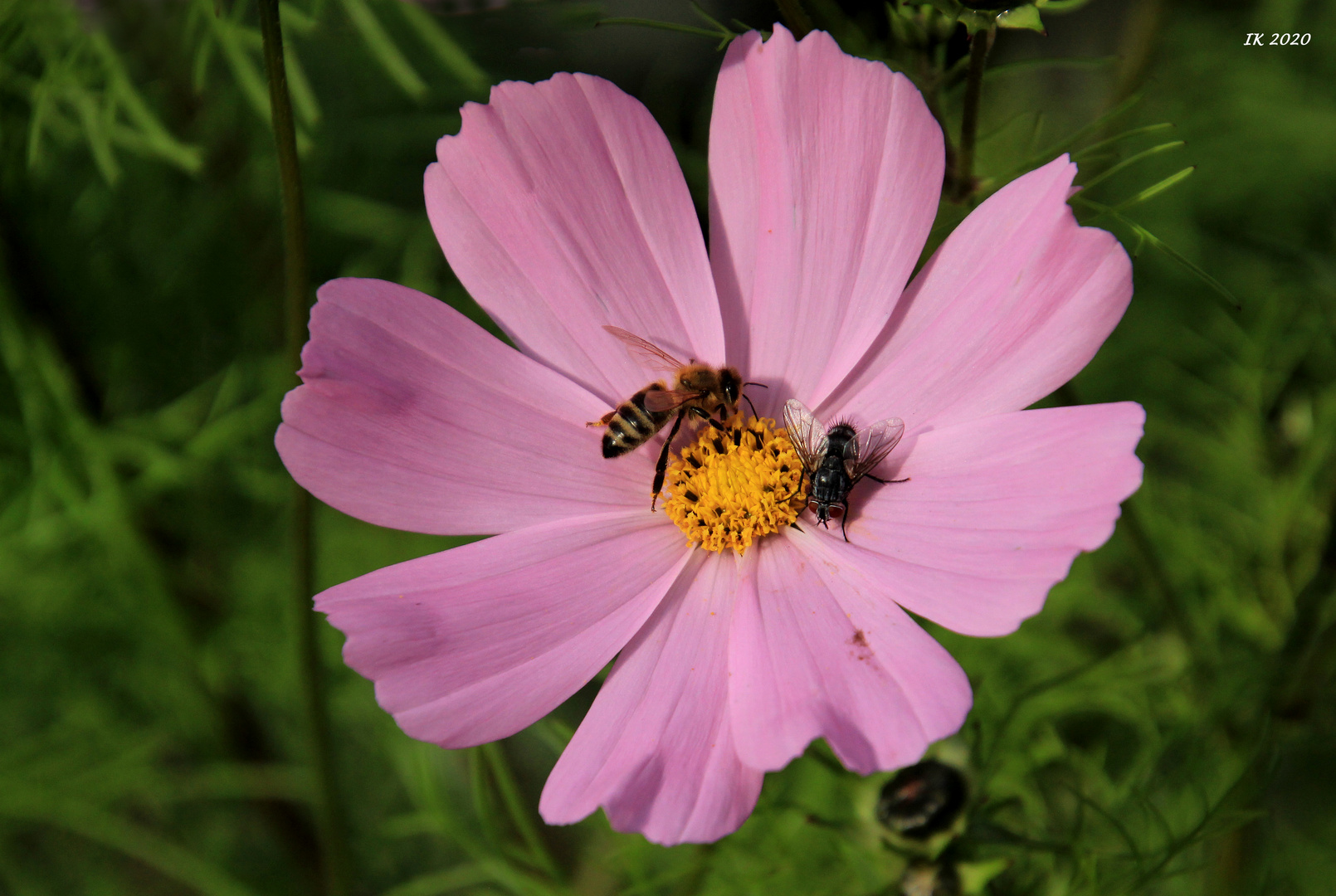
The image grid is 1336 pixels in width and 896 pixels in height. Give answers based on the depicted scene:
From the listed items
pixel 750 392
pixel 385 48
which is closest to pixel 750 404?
pixel 750 392

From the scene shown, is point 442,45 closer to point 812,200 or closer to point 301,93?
point 301,93

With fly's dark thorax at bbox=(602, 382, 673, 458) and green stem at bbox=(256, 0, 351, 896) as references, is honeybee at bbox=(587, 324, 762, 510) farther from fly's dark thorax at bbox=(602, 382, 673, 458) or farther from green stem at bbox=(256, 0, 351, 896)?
green stem at bbox=(256, 0, 351, 896)

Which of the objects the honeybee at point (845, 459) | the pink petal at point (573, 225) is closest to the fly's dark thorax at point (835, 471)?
the honeybee at point (845, 459)

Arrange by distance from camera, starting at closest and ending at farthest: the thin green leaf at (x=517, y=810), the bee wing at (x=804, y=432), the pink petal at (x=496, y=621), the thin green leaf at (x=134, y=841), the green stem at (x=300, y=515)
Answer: the green stem at (x=300, y=515) < the pink petal at (x=496, y=621) < the bee wing at (x=804, y=432) < the thin green leaf at (x=517, y=810) < the thin green leaf at (x=134, y=841)

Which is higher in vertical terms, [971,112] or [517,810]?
[971,112]

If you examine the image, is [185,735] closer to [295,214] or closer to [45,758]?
[45,758]

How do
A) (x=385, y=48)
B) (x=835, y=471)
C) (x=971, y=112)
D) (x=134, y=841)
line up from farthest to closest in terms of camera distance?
(x=134, y=841), (x=385, y=48), (x=835, y=471), (x=971, y=112)

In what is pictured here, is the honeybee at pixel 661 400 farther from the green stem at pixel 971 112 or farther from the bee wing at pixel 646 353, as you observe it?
the green stem at pixel 971 112
